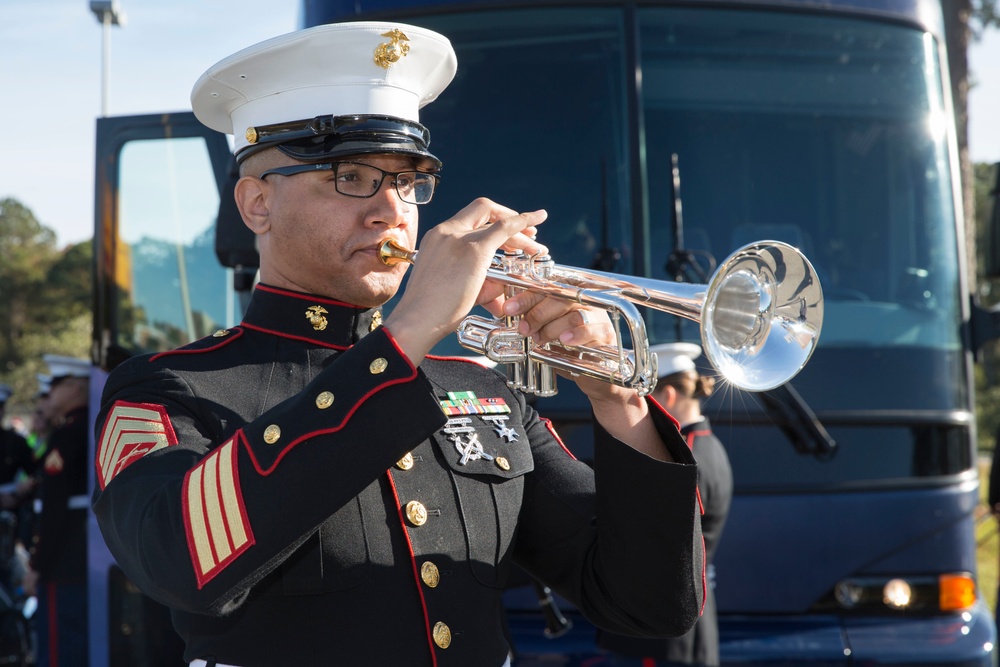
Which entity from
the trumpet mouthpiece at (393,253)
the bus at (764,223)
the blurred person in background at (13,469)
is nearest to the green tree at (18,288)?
the blurred person in background at (13,469)

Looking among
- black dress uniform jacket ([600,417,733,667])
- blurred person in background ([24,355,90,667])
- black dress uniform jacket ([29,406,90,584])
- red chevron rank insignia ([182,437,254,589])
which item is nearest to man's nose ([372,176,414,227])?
red chevron rank insignia ([182,437,254,589])

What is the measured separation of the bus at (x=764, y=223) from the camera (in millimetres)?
3705

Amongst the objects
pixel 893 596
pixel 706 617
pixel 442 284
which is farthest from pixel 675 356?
pixel 442 284

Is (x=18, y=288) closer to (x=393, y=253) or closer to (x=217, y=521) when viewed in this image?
(x=393, y=253)

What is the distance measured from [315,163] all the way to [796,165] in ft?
7.97

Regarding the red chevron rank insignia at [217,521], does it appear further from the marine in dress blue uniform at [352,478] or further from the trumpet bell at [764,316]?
the trumpet bell at [764,316]

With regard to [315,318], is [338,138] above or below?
above

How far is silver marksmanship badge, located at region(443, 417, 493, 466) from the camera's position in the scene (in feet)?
6.83

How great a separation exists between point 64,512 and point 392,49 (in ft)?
15.1

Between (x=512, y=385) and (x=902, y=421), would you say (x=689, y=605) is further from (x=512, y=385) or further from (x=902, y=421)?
(x=902, y=421)

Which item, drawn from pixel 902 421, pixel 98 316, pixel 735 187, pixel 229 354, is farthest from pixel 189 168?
pixel 902 421

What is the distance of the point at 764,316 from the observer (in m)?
2.04

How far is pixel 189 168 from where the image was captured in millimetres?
4121

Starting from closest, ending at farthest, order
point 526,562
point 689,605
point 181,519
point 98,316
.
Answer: point 181,519 → point 689,605 → point 526,562 → point 98,316
